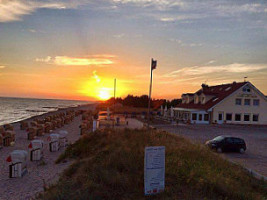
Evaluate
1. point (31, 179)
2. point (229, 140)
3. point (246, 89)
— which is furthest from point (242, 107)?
point (31, 179)

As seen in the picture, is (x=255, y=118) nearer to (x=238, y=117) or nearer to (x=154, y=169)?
(x=238, y=117)

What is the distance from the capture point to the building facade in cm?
3609

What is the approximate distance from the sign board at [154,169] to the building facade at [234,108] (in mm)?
30219

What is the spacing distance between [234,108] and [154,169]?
111 ft

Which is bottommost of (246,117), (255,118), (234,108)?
(255,118)

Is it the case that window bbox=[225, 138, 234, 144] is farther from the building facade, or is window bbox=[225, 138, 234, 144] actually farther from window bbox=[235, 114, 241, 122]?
window bbox=[235, 114, 241, 122]

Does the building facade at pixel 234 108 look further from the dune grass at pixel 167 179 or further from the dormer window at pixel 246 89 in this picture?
the dune grass at pixel 167 179

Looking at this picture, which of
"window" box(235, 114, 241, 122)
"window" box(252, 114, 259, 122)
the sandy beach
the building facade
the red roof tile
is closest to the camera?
the sandy beach

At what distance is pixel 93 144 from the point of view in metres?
13.7

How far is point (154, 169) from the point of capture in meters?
6.52

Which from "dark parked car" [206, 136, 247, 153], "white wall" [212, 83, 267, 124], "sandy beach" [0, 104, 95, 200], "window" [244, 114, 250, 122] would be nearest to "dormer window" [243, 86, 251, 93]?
"white wall" [212, 83, 267, 124]

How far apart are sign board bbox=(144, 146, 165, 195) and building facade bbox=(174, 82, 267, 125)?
30.2m

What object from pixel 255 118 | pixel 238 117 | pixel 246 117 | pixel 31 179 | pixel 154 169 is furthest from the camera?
pixel 255 118

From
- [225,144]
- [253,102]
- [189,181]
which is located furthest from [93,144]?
[253,102]
